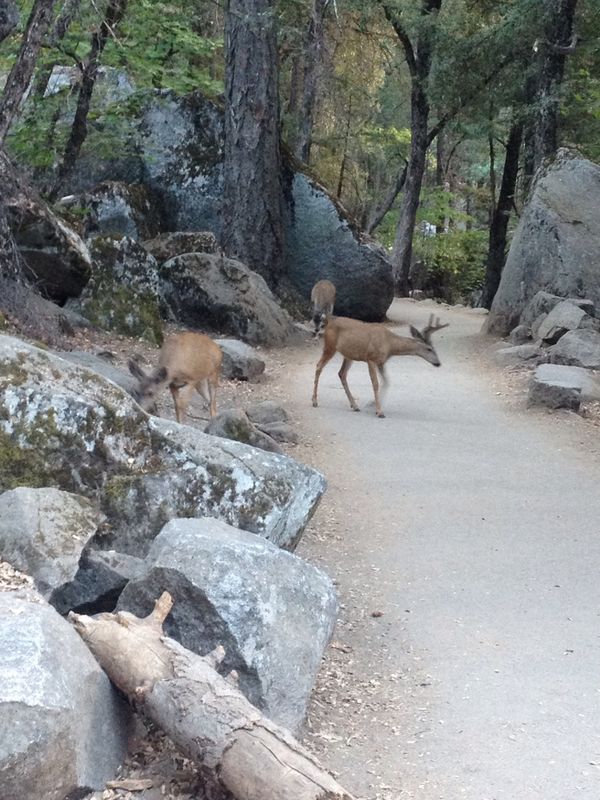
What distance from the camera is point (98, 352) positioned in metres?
13.6

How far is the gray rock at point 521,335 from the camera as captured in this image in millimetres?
18984

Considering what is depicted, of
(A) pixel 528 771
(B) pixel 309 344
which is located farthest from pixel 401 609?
(B) pixel 309 344

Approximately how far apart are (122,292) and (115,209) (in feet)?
13.9

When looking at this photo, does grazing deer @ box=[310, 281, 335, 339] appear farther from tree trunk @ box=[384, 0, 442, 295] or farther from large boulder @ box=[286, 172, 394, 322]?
tree trunk @ box=[384, 0, 442, 295]

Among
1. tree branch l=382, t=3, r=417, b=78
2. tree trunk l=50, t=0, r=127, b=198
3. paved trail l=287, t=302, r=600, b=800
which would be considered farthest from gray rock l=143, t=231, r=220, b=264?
tree branch l=382, t=3, r=417, b=78

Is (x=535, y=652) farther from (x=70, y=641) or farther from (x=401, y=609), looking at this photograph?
(x=70, y=641)

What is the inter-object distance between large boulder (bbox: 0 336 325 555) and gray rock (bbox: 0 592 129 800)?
68.1 inches

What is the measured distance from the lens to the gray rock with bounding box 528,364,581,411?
13734 millimetres

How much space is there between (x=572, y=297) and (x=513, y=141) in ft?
29.8

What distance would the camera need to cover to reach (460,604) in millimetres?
7188

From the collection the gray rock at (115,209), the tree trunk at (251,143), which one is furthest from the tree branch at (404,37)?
the gray rock at (115,209)

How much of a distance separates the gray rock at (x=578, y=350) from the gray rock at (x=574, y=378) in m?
0.59

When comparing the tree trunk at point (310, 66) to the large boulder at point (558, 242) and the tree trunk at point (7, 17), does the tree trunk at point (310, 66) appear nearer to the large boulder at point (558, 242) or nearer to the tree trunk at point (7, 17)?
the large boulder at point (558, 242)

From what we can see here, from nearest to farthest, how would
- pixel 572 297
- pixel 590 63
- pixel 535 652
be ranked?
pixel 535 652 → pixel 572 297 → pixel 590 63
